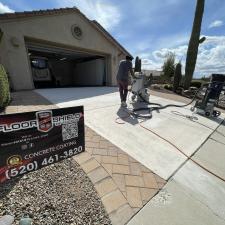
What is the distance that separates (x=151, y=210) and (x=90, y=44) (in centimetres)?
1067

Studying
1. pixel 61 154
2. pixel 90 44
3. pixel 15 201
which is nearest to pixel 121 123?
pixel 61 154

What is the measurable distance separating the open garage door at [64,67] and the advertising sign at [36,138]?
9.30 m

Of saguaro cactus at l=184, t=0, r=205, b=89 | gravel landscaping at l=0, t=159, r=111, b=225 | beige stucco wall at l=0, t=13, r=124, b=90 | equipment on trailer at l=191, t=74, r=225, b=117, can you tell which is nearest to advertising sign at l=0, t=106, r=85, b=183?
gravel landscaping at l=0, t=159, r=111, b=225

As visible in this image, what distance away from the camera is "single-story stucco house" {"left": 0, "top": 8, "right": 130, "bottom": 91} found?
7.33 meters

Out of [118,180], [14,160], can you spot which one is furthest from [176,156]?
[14,160]

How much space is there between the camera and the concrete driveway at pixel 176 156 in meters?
1.69

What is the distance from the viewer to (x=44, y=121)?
5.42ft

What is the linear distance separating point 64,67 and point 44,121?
57.6 feet

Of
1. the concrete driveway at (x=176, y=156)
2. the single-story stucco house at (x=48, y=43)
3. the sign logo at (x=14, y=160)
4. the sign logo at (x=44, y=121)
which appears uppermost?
the single-story stucco house at (x=48, y=43)

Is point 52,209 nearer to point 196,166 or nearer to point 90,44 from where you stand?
point 196,166

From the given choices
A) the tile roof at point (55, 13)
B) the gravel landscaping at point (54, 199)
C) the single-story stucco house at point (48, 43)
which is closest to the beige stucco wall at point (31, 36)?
the single-story stucco house at point (48, 43)

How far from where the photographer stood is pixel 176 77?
11258 millimetres

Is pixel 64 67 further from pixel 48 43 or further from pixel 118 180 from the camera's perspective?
pixel 118 180

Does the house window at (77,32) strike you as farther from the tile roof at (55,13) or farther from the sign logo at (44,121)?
the sign logo at (44,121)
